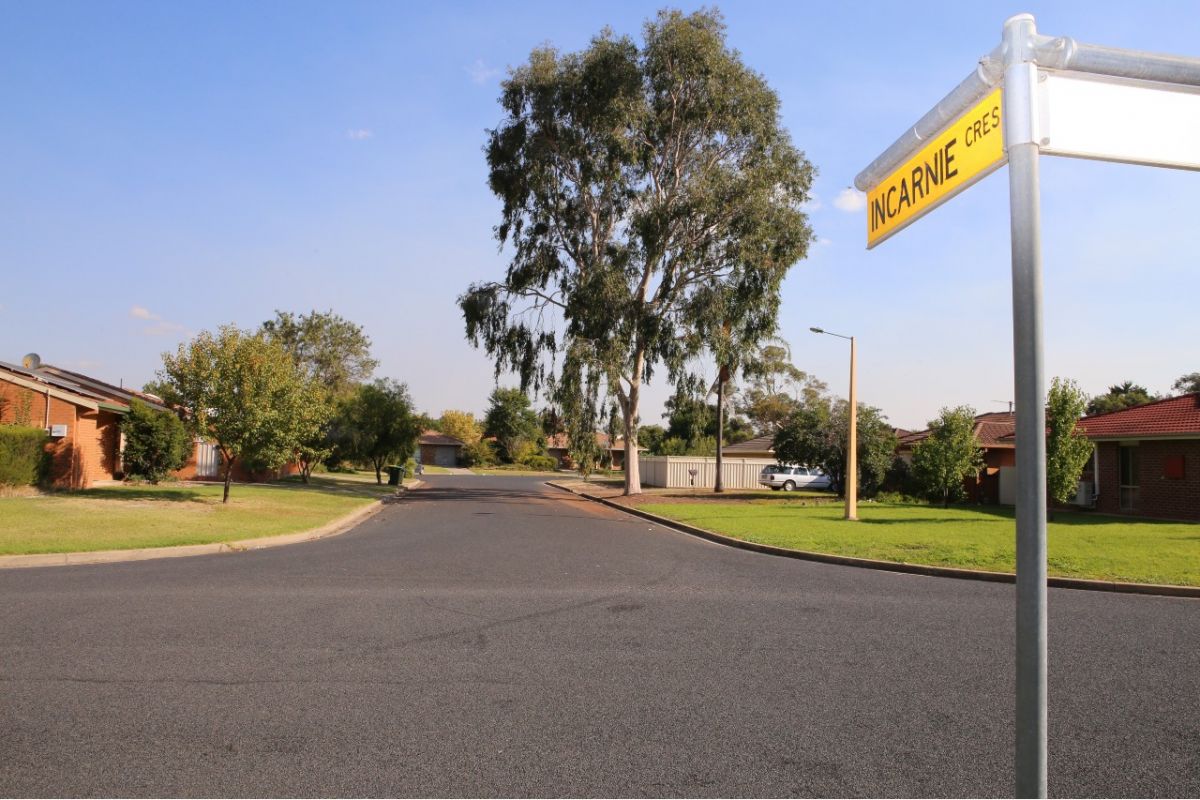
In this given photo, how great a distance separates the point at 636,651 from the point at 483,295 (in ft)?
101

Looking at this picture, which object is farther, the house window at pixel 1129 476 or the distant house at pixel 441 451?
the distant house at pixel 441 451

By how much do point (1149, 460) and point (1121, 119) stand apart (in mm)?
27590

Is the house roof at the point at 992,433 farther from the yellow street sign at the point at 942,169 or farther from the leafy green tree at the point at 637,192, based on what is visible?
the yellow street sign at the point at 942,169

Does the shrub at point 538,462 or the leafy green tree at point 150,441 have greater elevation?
the leafy green tree at point 150,441

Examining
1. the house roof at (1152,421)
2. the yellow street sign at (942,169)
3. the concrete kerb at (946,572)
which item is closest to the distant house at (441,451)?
the house roof at (1152,421)

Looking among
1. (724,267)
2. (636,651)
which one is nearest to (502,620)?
(636,651)

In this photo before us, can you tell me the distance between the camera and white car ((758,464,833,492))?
4697 cm

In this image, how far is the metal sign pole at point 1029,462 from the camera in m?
2.00

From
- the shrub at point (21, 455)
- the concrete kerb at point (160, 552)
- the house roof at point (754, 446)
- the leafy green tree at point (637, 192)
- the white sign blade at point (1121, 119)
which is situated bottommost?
the concrete kerb at point (160, 552)

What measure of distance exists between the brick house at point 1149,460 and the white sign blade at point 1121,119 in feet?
82.8

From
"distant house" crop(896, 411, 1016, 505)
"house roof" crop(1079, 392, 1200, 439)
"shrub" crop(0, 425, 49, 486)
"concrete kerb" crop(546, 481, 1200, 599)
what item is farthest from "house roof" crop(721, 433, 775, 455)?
"shrub" crop(0, 425, 49, 486)

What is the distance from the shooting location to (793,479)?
4697cm

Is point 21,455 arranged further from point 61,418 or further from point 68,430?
point 61,418

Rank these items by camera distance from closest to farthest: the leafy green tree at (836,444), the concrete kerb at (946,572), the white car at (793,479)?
the concrete kerb at (946,572) < the leafy green tree at (836,444) < the white car at (793,479)
